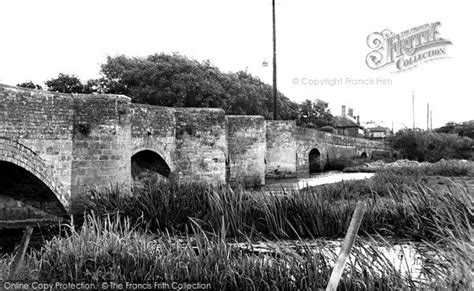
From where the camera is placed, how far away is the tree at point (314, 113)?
4788 centimetres

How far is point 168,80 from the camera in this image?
25219 millimetres

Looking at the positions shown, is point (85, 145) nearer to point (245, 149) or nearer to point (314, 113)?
point (245, 149)

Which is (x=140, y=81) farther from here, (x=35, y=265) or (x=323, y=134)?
(x=35, y=265)

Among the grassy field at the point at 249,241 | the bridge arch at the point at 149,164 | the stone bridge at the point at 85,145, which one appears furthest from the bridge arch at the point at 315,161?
the grassy field at the point at 249,241

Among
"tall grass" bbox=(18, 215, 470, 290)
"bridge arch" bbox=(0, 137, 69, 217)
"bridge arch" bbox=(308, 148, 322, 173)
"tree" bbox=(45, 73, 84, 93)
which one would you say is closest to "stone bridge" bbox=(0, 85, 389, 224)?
"bridge arch" bbox=(0, 137, 69, 217)

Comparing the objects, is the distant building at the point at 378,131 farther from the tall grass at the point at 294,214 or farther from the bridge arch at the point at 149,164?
the tall grass at the point at 294,214

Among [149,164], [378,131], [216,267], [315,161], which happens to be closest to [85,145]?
[149,164]

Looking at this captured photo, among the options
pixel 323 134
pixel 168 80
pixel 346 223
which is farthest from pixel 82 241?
pixel 323 134

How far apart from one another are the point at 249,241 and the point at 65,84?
920 inches

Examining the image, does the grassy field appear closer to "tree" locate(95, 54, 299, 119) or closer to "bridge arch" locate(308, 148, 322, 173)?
"tree" locate(95, 54, 299, 119)

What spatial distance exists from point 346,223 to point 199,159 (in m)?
8.64

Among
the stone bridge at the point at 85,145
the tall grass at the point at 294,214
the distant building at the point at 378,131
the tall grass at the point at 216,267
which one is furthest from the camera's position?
the distant building at the point at 378,131

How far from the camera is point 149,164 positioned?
14758 millimetres

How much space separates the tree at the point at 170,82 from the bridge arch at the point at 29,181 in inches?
558
